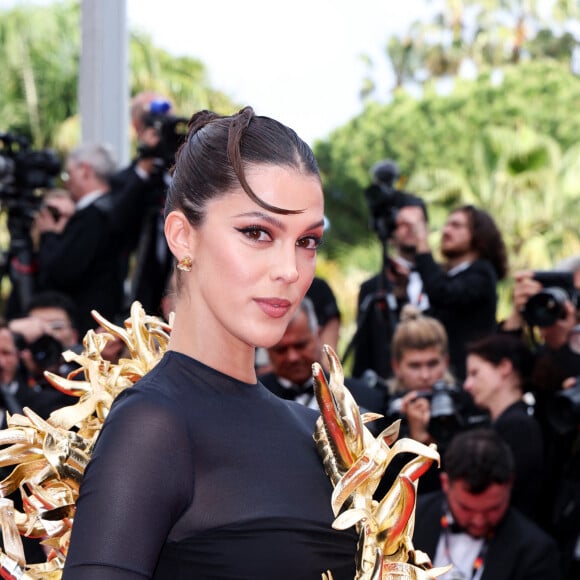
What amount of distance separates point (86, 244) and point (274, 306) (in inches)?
147

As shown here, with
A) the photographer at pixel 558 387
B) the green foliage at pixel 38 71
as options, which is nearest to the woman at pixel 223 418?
the photographer at pixel 558 387

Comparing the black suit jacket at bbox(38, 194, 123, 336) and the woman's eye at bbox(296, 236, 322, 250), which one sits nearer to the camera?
the woman's eye at bbox(296, 236, 322, 250)

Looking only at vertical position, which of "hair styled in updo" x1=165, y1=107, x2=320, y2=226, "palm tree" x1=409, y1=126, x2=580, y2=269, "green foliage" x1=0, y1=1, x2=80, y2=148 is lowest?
"palm tree" x1=409, y1=126, x2=580, y2=269

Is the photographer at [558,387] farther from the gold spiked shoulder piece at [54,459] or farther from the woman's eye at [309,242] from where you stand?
the woman's eye at [309,242]

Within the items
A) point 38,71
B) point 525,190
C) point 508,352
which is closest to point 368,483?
point 508,352

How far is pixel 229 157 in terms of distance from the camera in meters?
1.60

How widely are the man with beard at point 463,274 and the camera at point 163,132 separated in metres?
1.07

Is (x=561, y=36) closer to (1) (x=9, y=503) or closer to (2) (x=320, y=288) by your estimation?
(2) (x=320, y=288)

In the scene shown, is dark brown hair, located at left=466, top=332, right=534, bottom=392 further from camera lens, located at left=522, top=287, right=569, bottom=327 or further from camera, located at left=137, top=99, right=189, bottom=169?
camera, located at left=137, top=99, right=189, bottom=169

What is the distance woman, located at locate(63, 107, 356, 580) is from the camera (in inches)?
57.1

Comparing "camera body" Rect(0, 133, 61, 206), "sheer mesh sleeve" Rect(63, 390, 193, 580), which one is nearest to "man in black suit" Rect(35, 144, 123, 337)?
"camera body" Rect(0, 133, 61, 206)

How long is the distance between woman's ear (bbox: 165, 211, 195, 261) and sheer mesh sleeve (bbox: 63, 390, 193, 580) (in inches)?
9.9

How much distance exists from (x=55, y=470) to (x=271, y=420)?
31cm

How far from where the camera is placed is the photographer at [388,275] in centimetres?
523
